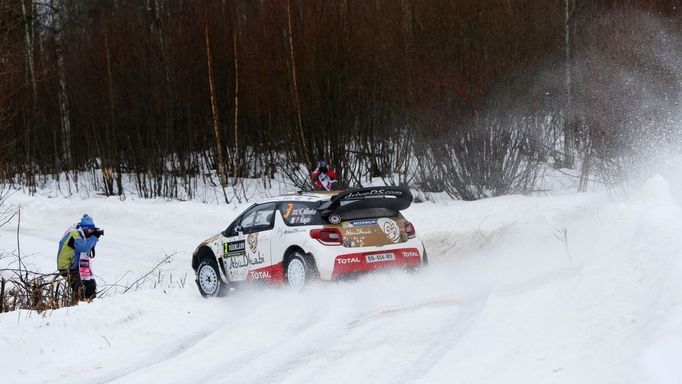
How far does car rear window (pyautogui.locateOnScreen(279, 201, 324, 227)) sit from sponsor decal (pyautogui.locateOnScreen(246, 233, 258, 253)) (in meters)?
0.62

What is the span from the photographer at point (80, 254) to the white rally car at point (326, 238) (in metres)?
2.78

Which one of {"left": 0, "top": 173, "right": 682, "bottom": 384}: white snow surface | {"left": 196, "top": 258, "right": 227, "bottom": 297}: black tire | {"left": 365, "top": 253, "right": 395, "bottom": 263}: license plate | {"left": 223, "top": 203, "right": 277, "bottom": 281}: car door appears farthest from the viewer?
{"left": 196, "top": 258, "right": 227, "bottom": 297}: black tire

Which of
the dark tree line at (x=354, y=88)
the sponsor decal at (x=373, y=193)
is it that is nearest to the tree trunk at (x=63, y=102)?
the dark tree line at (x=354, y=88)

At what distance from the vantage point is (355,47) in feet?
87.1

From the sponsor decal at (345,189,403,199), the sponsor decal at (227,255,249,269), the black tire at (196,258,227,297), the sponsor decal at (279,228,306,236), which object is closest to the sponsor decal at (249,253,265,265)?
the sponsor decal at (227,255,249,269)

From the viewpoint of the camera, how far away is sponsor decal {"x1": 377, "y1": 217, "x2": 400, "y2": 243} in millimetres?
11703

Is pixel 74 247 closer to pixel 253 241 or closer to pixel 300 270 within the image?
pixel 253 241

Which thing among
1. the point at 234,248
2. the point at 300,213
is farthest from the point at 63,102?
the point at 300,213

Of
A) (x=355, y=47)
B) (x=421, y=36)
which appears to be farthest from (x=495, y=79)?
(x=355, y=47)

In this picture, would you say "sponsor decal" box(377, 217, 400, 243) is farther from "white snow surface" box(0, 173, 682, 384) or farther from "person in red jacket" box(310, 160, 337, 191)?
"person in red jacket" box(310, 160, 337, 191)

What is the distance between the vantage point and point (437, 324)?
8711 millimetres

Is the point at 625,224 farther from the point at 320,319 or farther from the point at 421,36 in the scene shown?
the point at 421,36

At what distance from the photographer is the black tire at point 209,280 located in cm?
1289

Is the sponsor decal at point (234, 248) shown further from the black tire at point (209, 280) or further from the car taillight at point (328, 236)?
the car taillight at point (328, 236)
